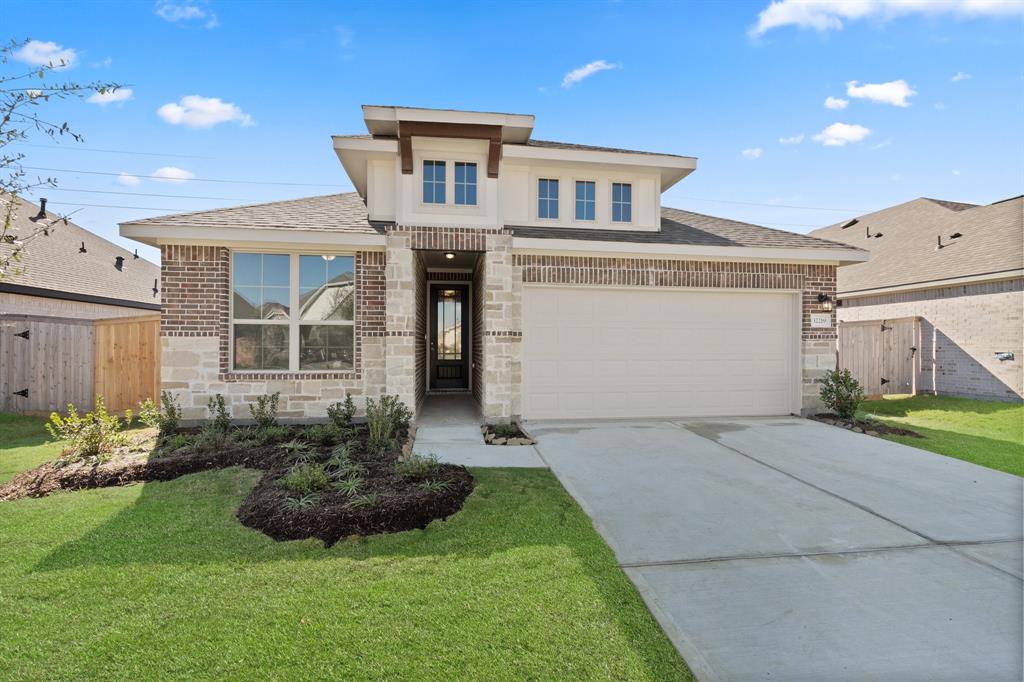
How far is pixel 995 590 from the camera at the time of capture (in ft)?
10.1

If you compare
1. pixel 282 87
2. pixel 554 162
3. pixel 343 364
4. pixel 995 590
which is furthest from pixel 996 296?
pixel 282 87

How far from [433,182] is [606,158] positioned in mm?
3329

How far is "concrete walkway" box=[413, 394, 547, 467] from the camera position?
237 inches

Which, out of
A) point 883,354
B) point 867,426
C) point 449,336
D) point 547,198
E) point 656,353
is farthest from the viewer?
point 449,336

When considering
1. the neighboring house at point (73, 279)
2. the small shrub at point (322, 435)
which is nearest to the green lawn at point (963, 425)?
the small shrub at point (322, 435)

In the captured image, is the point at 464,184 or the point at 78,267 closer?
the point at 464,184

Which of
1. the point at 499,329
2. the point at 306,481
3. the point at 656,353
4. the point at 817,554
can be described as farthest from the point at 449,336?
the point at 817,554

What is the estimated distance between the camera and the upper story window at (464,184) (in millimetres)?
8320

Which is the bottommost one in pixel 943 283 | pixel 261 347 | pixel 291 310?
pixel 261 347

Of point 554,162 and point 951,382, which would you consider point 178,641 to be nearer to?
point 554,162

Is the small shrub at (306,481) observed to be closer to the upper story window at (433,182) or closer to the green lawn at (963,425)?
the upper story window at (433,182)

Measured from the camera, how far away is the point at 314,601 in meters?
2.85

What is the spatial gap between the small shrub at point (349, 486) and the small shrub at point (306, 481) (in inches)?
5.2

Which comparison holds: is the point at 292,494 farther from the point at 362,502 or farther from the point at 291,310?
the point at 291,310
